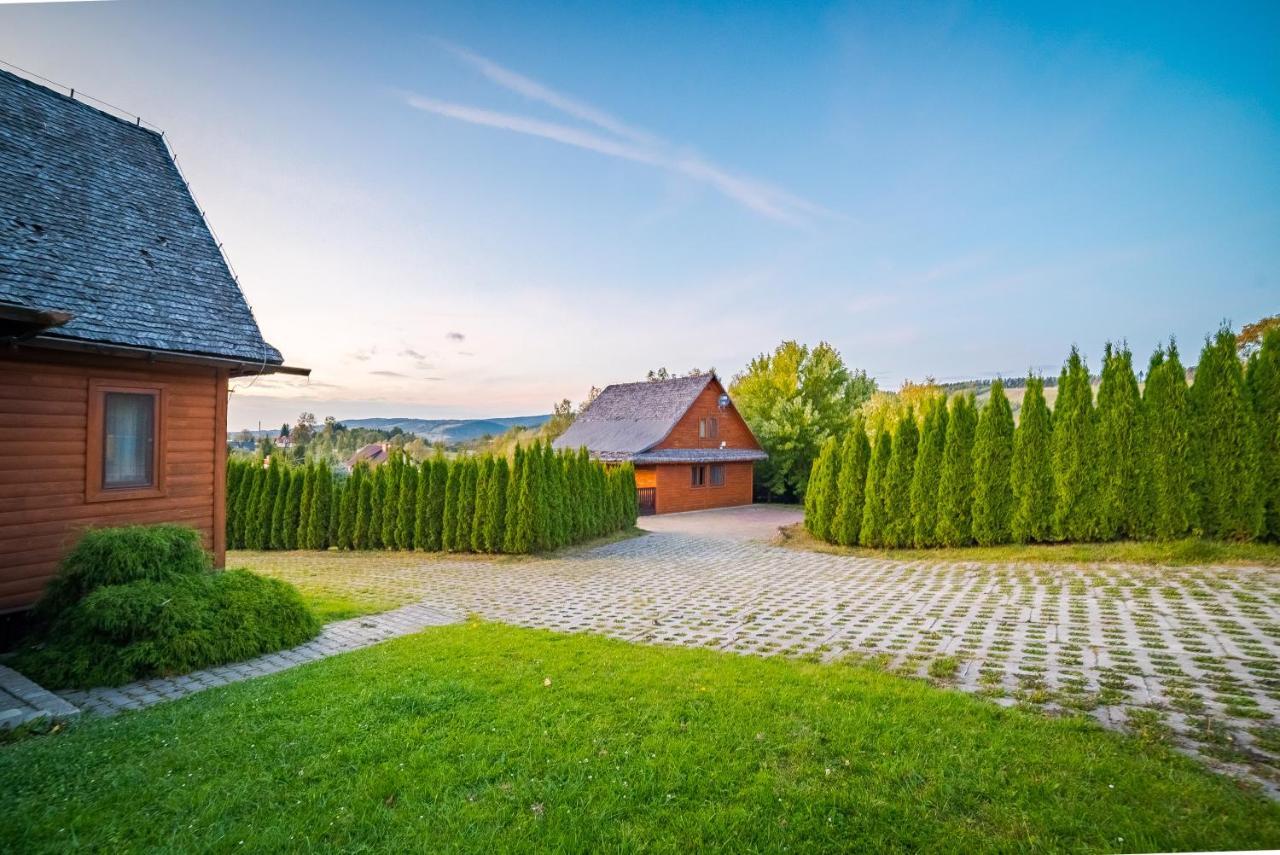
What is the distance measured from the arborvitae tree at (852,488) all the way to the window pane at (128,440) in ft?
A: 38.6

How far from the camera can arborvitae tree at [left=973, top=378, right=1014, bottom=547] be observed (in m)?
10.8

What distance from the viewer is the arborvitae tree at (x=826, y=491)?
1328 centimetres

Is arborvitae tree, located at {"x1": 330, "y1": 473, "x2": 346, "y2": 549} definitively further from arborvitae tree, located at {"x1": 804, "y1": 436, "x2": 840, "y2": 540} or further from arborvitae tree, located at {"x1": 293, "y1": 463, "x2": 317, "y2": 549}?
arborvitae tree, located at {"x1": 804, "y1": 436, "x2": 840, "y2": 540}

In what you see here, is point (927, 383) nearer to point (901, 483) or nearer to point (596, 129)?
point (901, 483)

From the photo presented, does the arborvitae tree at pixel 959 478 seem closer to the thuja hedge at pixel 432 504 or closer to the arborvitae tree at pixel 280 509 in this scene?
the thuja hedge at pixel 432 504

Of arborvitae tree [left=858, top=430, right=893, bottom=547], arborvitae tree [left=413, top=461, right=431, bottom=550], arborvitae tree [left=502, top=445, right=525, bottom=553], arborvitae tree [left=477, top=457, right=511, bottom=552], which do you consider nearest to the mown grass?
arborvitae tree [left=858, top=430, right=893, bottom=547]

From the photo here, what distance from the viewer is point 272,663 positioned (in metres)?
5.30

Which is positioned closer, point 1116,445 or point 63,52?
point 63,52

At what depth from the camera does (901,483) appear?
12.1 meters

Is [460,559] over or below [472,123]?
below

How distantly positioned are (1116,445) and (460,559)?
40.4 feet

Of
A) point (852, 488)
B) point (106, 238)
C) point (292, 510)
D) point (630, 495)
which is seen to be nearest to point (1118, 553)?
point (852, 488)

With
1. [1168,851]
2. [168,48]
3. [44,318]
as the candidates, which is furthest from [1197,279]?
[44,318]

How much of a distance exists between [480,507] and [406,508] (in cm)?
216
